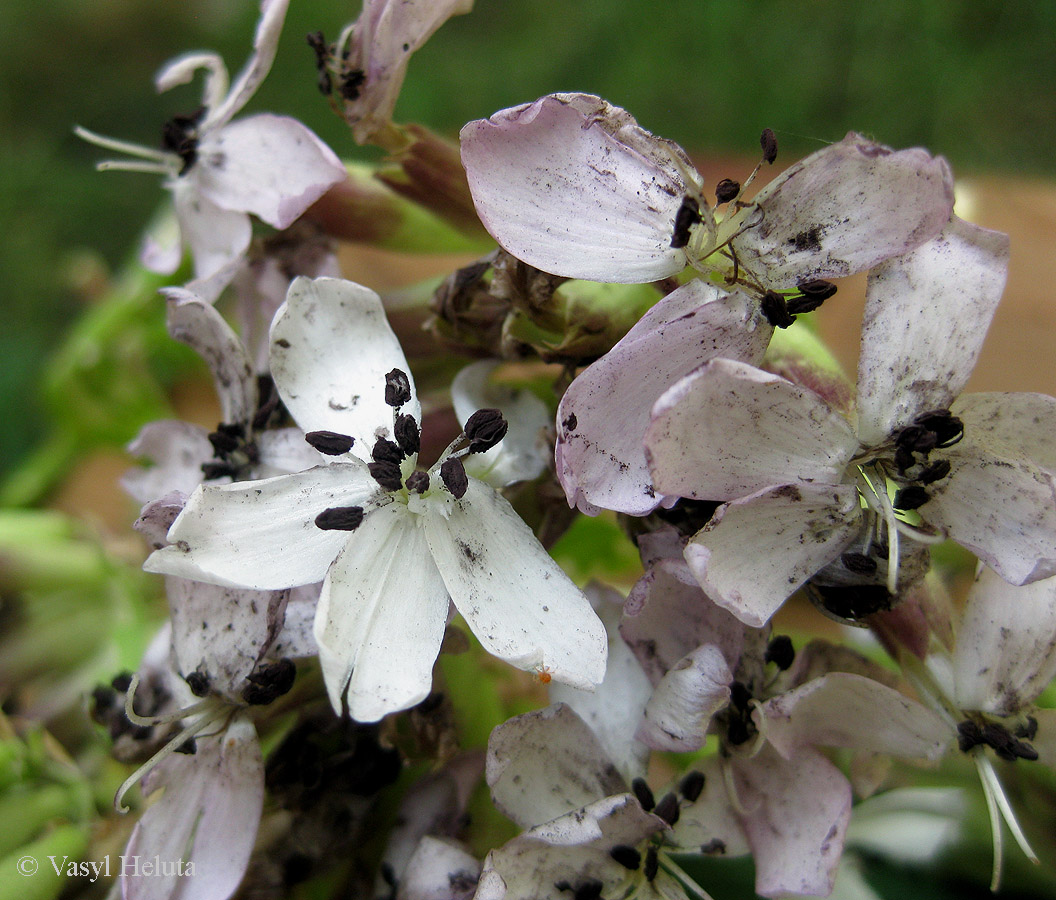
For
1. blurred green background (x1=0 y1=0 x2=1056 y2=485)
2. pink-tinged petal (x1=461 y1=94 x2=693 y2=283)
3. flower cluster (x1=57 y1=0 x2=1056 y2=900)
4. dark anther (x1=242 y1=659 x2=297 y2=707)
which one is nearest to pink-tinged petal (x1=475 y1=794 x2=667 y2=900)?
flower cluster (x1=57 y1=0 x2=1056 y2=900)

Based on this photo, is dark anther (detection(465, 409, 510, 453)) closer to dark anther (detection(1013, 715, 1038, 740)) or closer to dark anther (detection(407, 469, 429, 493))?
dark anther (detection(407, 469, 429, 493))

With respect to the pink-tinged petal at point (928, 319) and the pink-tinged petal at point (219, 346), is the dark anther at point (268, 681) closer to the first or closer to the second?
the pink-tinged petal at point (219, 346)

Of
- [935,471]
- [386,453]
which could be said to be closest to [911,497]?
[935,471]

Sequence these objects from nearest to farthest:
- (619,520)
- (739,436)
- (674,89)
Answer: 1. (739,436)
2. (619,520)
3. (674,89)

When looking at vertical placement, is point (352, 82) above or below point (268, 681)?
above

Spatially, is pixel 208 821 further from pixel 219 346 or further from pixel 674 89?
pixel 674 89

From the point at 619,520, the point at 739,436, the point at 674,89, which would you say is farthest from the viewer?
the point at 674,89
